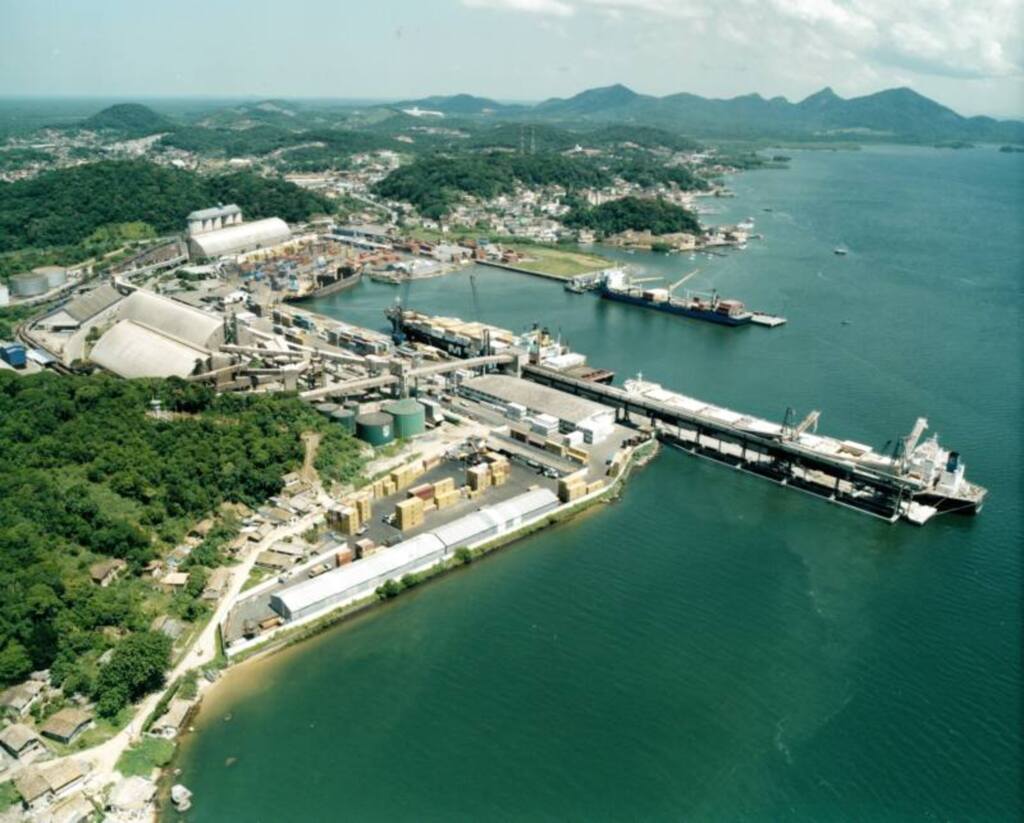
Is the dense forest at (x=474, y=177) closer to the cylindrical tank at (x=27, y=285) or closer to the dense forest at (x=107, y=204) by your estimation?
the dense forest at (x=107, y=204)

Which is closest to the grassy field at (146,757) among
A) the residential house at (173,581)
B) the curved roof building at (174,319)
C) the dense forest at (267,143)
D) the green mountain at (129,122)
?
the residential house at (173,581)

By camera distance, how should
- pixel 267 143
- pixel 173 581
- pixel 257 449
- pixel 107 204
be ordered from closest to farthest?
pixel 173 581, pixel 257 449, pixel 107 204, pixel 267 143

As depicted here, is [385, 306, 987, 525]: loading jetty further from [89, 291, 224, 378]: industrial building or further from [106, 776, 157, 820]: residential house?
[106, 776, 157, 820]: residential house

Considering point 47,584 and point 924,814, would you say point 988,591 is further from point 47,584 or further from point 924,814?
point 47,584

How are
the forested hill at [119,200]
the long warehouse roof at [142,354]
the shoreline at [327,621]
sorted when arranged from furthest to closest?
the forested hill at [119,200] < the long warehouse roof at [142,354] < the shoreline at [327,621]

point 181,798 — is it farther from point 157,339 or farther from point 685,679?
point 157,339

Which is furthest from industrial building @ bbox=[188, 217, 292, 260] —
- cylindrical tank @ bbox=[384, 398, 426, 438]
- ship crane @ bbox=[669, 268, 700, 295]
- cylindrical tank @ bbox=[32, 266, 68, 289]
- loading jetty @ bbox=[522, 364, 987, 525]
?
loading jetty @ bbox=[522, 364, 987, 525]

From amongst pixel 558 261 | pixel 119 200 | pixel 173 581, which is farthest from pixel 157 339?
pixel 119 200
